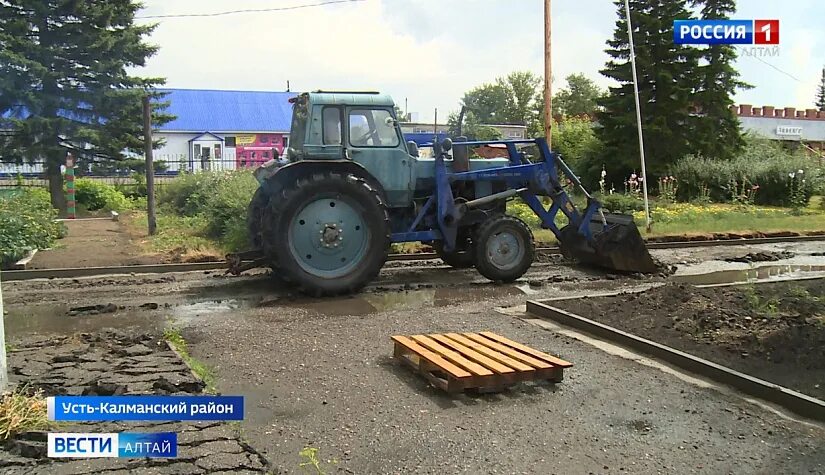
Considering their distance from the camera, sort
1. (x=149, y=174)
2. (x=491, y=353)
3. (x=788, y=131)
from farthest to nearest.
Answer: (x=788, y=131)
(x=149, y=174)
(x=491, y=353)

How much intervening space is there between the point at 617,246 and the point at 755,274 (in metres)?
2.16

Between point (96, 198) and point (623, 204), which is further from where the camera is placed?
point (96, 198)

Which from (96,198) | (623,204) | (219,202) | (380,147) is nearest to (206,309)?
(380,147)

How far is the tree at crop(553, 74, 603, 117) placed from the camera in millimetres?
67375

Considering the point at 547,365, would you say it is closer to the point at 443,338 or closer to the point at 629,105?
the point at 443,338

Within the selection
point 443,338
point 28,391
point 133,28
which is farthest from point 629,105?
point 28,391

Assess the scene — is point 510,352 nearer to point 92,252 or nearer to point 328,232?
point 328,232

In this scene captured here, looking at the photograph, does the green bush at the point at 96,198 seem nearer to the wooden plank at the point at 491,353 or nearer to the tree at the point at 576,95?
the wooden plank at the point at 491,353

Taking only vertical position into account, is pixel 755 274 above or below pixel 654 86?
below

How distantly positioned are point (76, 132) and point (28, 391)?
702 inches

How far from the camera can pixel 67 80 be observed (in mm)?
21266

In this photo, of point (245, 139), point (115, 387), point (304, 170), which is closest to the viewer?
point (115, 387)

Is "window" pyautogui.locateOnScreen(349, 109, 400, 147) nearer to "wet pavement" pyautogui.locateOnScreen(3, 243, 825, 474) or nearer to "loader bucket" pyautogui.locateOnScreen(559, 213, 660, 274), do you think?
"wet pavement" pyautogui.locateOnScreen(3, 243, 825, 474)

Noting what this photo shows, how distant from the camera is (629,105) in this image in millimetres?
26031
